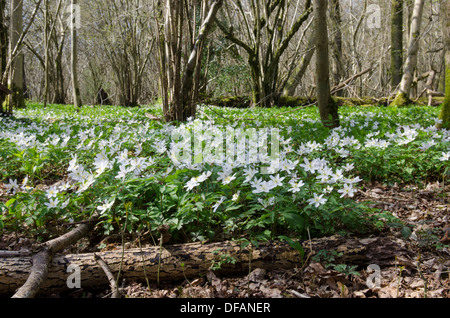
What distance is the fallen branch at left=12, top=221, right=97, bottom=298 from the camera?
4.99 feet

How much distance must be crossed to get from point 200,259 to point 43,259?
0.89 meters

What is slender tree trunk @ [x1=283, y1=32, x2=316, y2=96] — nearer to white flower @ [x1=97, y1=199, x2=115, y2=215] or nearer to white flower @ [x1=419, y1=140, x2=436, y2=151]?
white flower @ [x1=419, y1=140, x2=436, y2=151]

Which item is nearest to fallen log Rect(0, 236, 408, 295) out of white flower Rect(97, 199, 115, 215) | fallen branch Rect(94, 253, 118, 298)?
fallen branch Rect(94, 253, 118, 298)

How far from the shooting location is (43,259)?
1.79 m

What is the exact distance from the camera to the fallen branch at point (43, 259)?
1.52 meters

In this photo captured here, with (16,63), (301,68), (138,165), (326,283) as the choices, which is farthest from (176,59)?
(301,68)

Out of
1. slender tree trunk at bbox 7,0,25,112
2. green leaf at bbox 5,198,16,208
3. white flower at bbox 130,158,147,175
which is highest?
slender tree trunk at bbox 7,0,25,112

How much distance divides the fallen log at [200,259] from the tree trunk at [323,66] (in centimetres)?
307

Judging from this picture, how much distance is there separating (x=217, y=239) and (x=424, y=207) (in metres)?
1.95

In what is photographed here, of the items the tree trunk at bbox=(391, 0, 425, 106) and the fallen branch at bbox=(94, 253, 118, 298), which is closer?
the fallen branch at bbox=(94, 253, 118, 298)

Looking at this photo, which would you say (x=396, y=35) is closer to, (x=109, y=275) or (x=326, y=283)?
(x=326, y=283)

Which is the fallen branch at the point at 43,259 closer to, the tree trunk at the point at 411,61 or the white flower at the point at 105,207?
the white flower at the point at 105,207

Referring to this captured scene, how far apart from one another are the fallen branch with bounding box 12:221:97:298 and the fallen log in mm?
60

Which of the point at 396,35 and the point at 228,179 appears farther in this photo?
the point at 396,35
